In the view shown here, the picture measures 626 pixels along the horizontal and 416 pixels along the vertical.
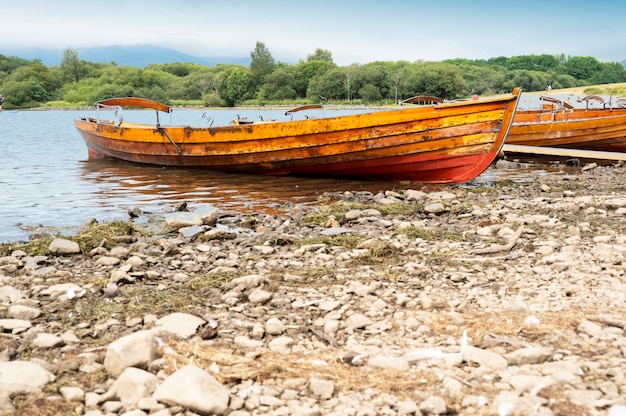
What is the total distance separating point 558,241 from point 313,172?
9471mm

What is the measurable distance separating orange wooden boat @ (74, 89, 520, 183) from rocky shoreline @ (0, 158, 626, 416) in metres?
4.98

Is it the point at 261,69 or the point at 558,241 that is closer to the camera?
the point at 558,241

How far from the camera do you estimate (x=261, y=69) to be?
178250 mm

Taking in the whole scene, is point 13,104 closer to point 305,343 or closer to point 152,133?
point 152,133

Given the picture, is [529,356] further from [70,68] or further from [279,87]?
[70,68]

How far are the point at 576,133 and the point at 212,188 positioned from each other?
14.3 metres

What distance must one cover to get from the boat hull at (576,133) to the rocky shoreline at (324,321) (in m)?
14.2

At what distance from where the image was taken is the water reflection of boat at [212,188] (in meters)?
14.3

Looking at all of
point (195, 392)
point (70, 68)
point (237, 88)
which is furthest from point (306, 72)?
point (195, 392)

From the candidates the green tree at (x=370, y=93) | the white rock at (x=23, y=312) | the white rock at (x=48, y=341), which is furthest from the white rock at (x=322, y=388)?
the green tree at (x=370, y=93)

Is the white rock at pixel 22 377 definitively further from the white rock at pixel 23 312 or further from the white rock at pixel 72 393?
the white rock at pixel 23 312

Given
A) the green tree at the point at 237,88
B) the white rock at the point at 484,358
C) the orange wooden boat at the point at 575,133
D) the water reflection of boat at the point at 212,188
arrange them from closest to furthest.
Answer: the white rock at the point at 484,358
the water reflection of boat at the point at 212,188
the orange wooden boat at the point at 575,133
the green tree at the point at 237,88

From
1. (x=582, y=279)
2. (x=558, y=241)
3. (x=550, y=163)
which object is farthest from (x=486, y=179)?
(x=582, y=279)

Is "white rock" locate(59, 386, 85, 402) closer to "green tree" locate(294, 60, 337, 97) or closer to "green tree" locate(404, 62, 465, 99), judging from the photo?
"green tree" locate(404, 62, 465, 99)
